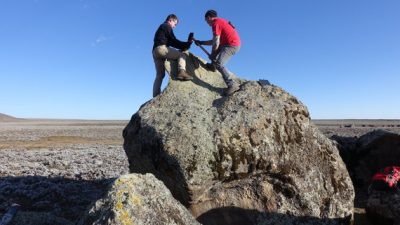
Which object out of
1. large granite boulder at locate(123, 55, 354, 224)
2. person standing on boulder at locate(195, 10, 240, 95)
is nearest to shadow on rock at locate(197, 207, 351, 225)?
large granite boulder at locate(123, 55, 354, 224)

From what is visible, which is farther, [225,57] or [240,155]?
[225,57]

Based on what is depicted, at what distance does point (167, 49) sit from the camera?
14664mm

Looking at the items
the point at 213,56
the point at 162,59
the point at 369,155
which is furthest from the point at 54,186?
the point at 369,155

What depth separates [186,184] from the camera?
11227 mm

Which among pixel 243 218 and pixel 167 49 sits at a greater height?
pixel 167 49

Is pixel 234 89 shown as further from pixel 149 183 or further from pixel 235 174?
pixel 149 183

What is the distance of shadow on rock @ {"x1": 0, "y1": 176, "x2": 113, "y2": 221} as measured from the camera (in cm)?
1553

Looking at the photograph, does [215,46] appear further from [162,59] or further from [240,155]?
[240,155]

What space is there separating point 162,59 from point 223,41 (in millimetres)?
2292

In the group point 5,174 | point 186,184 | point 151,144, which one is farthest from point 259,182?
point 5,174

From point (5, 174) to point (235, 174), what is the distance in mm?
15731

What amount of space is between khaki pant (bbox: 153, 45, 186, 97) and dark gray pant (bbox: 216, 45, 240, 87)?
1243 millimetres

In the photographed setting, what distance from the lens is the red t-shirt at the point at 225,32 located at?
14.2m

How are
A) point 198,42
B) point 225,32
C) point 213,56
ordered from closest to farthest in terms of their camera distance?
1. point 225,32
2. point 213,56
3. point 198,42
